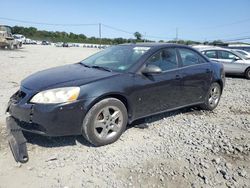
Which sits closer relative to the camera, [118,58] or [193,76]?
[118,58]

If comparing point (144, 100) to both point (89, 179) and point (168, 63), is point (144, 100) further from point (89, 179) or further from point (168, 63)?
point (89, 179)

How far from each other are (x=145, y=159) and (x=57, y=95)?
152 centimetres

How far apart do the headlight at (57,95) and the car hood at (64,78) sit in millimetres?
92

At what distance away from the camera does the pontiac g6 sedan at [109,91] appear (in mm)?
3833

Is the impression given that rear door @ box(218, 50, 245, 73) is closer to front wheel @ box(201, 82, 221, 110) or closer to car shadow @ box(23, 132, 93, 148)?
front wheel @ box(201, 82, 221, 110)

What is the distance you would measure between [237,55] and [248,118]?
8.70 metres

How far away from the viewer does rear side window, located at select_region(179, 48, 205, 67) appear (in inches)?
A: 219

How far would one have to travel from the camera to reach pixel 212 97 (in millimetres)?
6395

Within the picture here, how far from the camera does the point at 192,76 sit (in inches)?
220

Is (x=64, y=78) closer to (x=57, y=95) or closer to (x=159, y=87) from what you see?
(x=57, y=95)

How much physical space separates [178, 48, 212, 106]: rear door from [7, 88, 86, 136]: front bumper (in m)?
2.39

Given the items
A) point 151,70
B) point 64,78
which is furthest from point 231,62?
point 64,78

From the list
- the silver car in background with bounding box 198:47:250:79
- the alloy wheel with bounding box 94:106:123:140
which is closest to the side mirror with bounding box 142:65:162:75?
the alloy wheel with bounding box 94:106:123:140

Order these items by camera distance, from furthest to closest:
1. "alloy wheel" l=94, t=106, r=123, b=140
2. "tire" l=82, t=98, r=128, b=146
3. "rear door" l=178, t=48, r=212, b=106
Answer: "rear door" l=178, t=48, r=212, b=106 < "alloy wheel" l=94, t=106, r=123, b=140 < "tire" l=82, t=98, r=128, b=146
